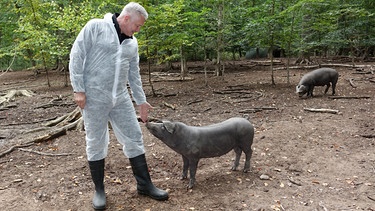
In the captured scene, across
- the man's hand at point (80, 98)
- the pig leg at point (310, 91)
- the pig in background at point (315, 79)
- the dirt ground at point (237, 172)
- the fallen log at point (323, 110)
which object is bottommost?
the dirt ground at point (237, 172)

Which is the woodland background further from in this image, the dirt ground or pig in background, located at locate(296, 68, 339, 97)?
the dirt ground

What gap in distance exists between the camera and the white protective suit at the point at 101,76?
10.8 feet

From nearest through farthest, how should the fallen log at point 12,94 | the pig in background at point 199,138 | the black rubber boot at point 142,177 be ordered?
the black rubber boot at point 142,177 → the pig in background at point 199,138 → the fallen log at point 12,94

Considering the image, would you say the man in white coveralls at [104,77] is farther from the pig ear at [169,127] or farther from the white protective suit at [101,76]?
the pig ear at [169,127]

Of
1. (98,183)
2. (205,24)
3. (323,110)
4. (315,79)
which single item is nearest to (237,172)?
(98,183)

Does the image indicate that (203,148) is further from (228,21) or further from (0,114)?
(228,21)

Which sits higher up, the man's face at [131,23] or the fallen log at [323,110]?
the man's face at [131,23]

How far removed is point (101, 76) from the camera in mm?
3373

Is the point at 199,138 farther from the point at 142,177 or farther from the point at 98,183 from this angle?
the point at 98,183

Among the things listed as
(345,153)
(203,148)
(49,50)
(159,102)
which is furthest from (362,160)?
(49,50)

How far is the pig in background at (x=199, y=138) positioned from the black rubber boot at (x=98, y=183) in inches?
28.0

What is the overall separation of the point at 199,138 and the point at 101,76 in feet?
4.69

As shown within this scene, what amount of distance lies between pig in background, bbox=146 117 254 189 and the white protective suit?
1.56ft

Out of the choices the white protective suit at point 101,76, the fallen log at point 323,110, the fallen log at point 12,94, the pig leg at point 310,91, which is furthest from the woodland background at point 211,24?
the white protective suit at point 101,76
